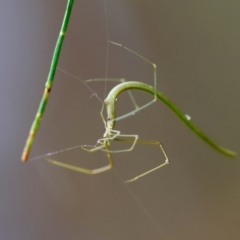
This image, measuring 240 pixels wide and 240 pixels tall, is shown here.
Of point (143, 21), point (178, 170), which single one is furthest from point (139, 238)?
point (143, 21)

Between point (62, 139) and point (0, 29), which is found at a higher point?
point (0, 29)

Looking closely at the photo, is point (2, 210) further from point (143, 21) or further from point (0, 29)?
point (143, 21)

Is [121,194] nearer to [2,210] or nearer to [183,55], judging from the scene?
[2,210]

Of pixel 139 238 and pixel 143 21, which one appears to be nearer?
pixel 143 21

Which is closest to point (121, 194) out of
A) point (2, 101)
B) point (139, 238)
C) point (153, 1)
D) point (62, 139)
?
point (139, 238)

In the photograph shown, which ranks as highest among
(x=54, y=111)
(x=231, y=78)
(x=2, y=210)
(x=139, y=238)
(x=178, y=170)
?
(x=54, y=111)

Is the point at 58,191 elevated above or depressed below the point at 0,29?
below
